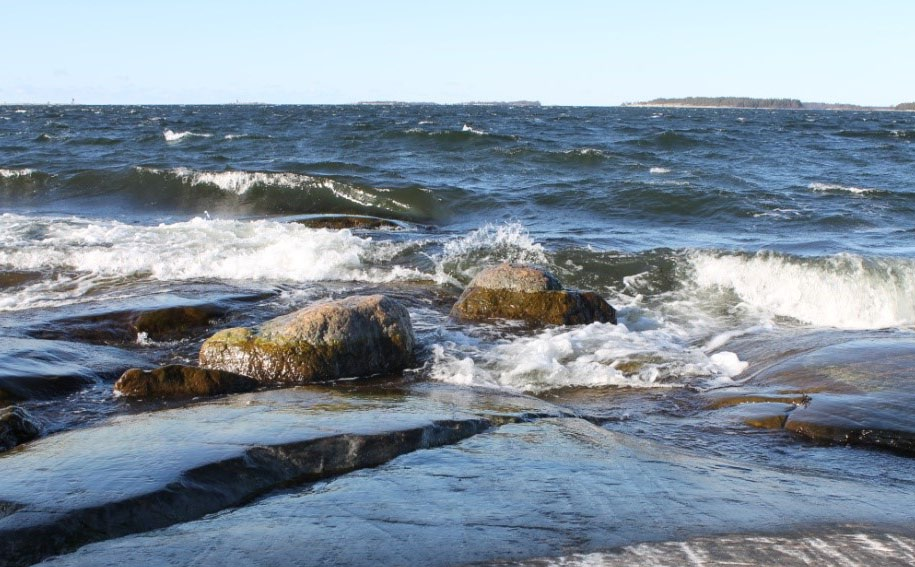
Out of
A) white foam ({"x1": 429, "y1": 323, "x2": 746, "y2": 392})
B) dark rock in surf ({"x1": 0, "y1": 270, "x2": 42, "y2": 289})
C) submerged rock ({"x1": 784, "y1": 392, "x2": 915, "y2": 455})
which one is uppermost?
submerged rock ({"x1": 784, "y1": 392, "x2": 915, "y2": 455})

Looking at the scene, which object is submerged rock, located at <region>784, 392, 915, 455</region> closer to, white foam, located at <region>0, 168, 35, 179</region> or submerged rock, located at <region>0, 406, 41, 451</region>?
submerged rock, located at <region>0, 406, 41, 451</region>

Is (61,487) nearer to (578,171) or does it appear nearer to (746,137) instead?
(578,171)

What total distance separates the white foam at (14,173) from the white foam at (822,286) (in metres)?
18.3

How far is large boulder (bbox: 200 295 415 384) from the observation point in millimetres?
6945

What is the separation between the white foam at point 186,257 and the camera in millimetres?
11241

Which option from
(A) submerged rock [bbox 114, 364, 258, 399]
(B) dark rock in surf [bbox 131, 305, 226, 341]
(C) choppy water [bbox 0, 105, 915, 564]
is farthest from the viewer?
(B) dark rock in surf [bbox 131, 305, 226, 341]

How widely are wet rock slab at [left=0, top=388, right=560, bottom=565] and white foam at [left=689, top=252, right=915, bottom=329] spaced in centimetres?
563

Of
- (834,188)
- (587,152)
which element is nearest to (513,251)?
(834,188)

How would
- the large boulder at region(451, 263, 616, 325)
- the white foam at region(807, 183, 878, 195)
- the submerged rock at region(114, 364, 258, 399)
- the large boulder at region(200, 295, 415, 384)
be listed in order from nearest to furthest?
the submerged rock at region(114, 364, 258, 399) → the large boulder at region(200, 295, 415, 384) → the large boulder at region(451, 263, 616, 325) → the white foam at region(807, 183, 878, 195)

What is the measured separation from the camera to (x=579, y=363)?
7.64m

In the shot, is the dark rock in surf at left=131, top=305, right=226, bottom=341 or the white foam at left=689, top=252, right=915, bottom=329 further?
the white foam at left=689, top=252, right=915, bottom=329

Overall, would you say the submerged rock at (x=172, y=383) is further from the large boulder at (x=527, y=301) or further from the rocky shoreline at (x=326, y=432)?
the large boulder at (x=527, y=301)

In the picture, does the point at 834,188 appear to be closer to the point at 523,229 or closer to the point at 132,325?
the point at 523,229

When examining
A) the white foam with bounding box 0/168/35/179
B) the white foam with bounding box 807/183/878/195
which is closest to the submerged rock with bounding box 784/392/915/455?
the white foam with bounding box 807/183/878/195
